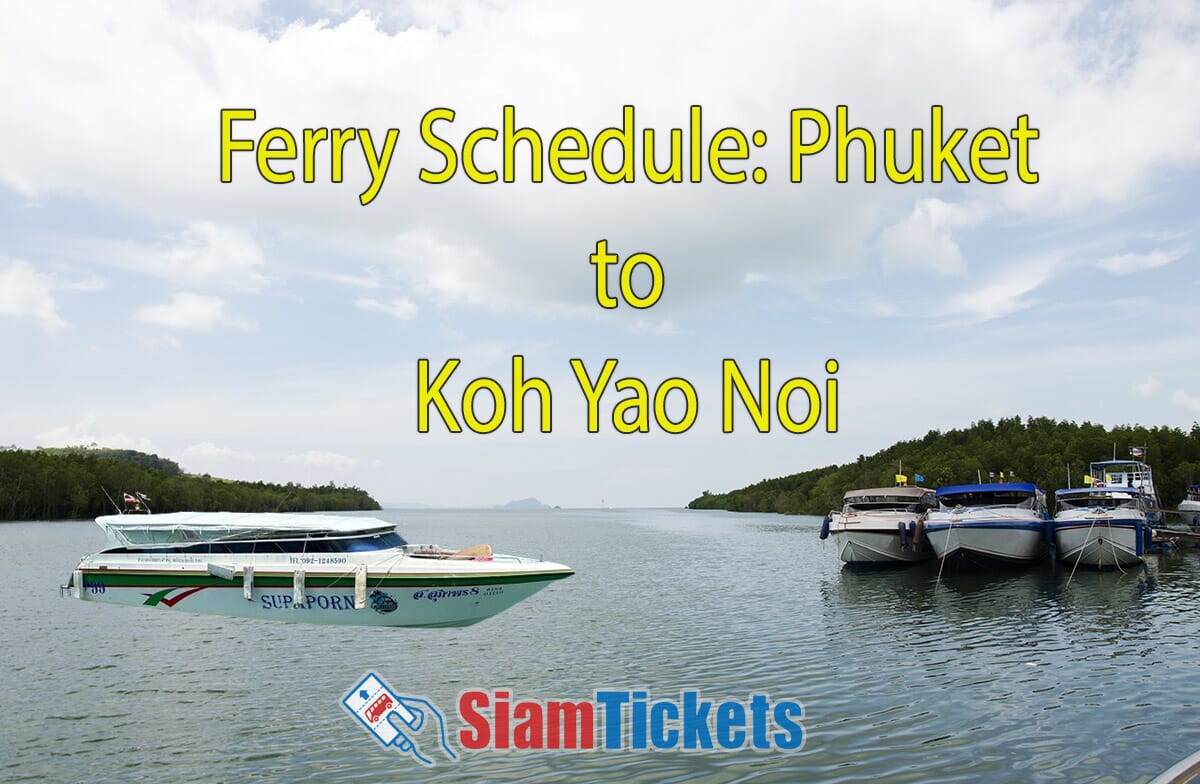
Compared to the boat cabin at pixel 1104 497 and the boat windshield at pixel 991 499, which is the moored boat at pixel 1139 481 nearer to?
the boat cabin at pixel 1104 497

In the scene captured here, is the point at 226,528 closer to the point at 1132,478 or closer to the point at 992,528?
the point at 992,528

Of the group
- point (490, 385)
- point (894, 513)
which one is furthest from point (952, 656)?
point (894, 513)

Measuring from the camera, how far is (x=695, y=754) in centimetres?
1272

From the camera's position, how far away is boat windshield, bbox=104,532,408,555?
23.6 meters

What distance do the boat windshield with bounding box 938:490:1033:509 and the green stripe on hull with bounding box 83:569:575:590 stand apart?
2964cm

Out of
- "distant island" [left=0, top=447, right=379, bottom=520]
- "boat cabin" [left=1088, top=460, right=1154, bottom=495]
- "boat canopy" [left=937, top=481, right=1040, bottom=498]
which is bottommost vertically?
"distant island" [left=0, top=447, right=379, bottom=520]

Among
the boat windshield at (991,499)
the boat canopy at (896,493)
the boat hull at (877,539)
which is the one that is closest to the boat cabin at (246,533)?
the boat hull at (877,539)

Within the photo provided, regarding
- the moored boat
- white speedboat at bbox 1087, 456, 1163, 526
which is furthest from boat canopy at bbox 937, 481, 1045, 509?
white speedboat at bbox 1087, 456, 1163, 526

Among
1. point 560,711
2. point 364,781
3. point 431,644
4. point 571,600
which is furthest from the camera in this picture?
point 571,600

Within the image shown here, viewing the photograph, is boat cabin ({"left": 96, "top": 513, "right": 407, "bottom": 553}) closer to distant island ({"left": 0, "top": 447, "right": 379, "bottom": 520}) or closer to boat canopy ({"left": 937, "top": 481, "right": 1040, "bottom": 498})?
boat canopy ({"left": 937, "top": 481, "right": 1040, "bottom": 498})

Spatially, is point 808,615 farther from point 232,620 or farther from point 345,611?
point 232,620

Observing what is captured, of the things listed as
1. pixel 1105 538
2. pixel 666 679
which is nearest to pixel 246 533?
pixel 666 679

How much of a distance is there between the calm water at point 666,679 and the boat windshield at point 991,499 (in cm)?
868

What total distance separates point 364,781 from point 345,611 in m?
12.5
